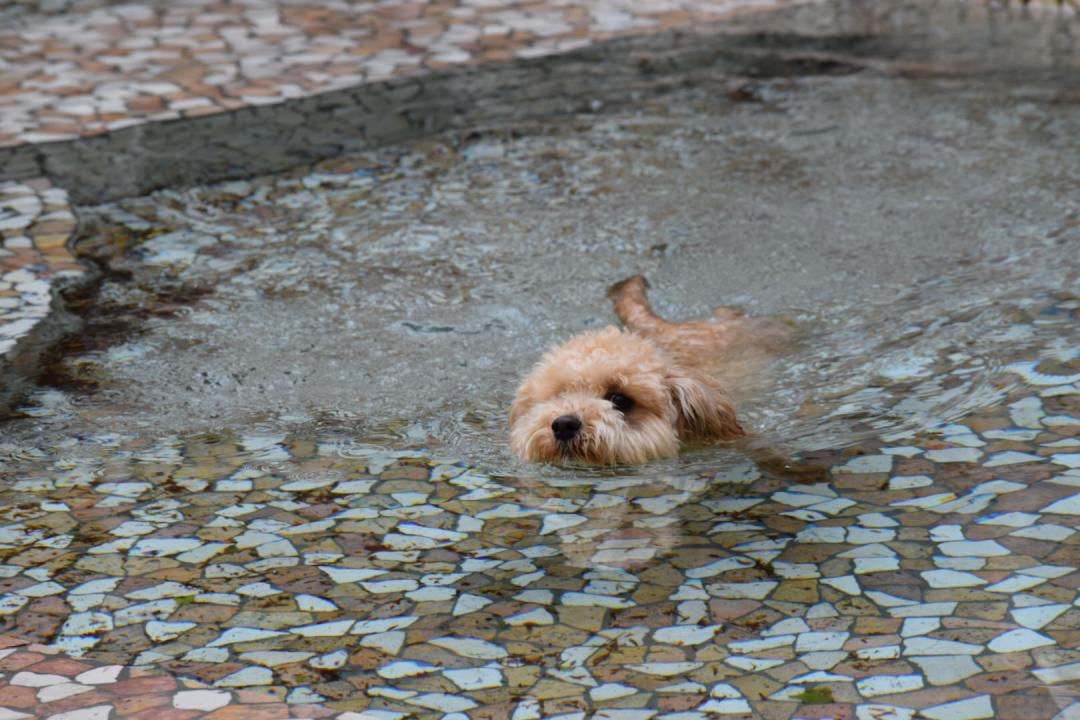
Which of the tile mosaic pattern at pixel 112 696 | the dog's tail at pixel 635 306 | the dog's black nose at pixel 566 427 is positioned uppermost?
the dog's tail at pixel 635 306

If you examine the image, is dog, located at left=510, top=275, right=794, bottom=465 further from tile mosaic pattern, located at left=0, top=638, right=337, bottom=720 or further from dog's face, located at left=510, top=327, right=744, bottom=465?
tile mosaic pattern, located at left=0, top=638, right=337, bottom=720

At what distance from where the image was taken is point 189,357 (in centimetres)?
704

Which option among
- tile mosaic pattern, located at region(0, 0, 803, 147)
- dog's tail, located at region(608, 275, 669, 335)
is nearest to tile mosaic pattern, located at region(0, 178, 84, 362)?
tile mosaic pattern, located at region(0, 0, 803, 147)

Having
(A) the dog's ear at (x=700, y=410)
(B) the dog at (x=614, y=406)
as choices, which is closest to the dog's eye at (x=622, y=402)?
(B) the dog at (x=614, y=406)

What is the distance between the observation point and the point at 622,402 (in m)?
5.93

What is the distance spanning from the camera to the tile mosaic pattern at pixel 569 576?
3986mm

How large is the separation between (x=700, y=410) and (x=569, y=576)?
131 centimetres

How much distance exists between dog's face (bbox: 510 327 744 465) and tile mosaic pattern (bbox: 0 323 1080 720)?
0.17m

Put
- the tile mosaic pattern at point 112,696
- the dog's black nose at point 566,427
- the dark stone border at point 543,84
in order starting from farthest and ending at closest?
the dark stone border at point 543,84 → the dog's black nose at point 566,427 → the tile mosaic pattern at point 112,696

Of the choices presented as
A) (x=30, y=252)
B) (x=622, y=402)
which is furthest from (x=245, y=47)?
(x=622, y=402)

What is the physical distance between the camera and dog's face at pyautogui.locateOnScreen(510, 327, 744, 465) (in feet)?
18.8

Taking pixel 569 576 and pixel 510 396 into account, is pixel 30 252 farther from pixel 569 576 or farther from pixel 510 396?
pixel 569 576

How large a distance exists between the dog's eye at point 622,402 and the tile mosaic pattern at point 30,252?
3.17 metres

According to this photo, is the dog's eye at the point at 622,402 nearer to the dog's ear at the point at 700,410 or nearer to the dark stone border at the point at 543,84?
the dog's ear at the point at 700,410
